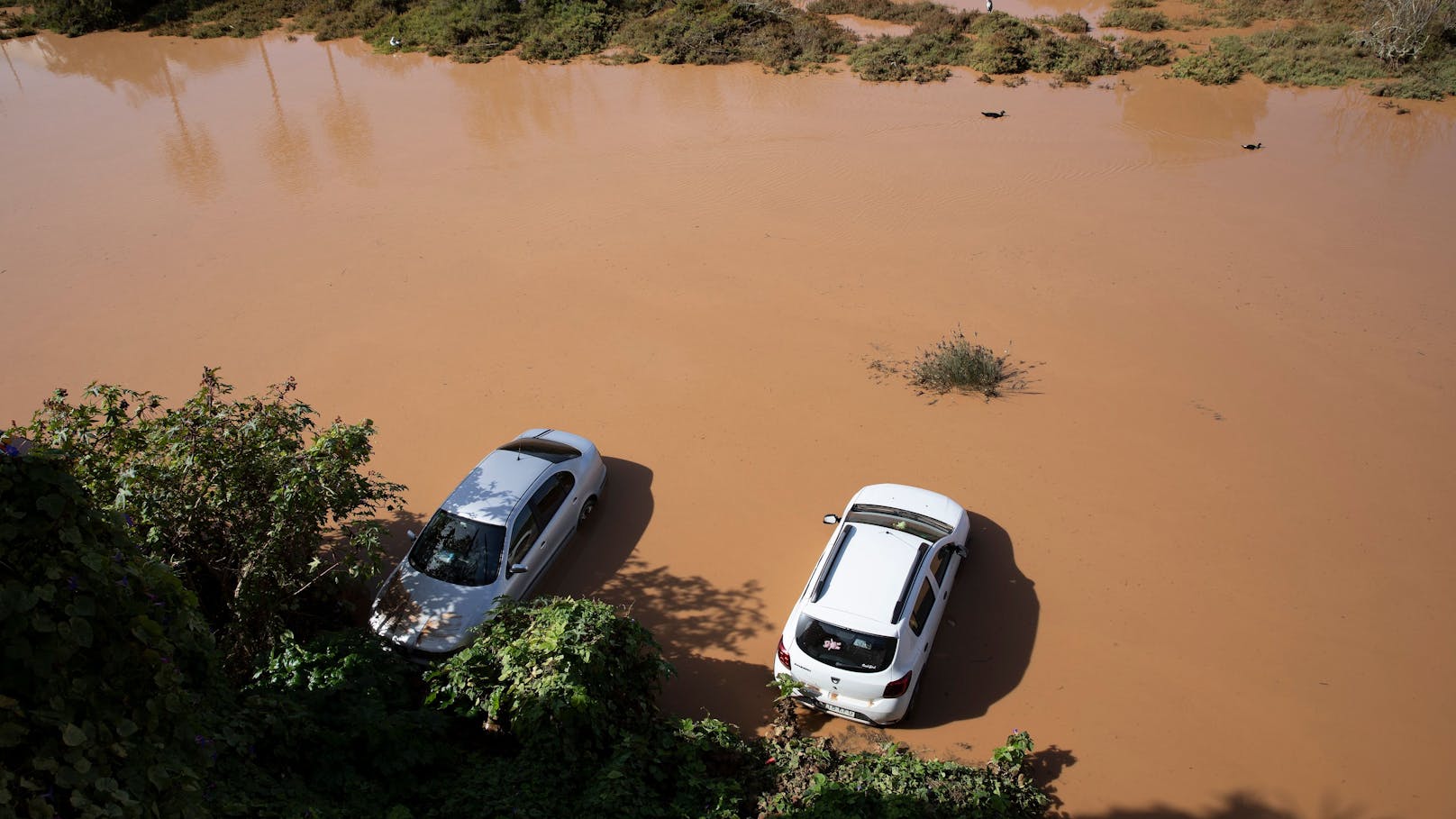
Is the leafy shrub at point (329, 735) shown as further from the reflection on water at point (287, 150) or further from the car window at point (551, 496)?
the reflection on water at point (287, 150)

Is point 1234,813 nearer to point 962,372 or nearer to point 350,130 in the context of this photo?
point 962,372

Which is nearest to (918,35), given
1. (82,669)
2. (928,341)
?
(928,341)

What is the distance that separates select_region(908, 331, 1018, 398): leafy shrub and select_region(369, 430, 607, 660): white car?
4953mm

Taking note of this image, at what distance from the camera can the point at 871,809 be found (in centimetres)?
646

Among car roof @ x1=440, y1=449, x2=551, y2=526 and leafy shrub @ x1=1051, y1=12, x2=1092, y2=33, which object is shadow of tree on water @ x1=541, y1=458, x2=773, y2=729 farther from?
leafy shrub @ x1=1051, y1=12, x2=1092, y2=33

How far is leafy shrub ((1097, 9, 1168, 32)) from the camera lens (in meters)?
27.2

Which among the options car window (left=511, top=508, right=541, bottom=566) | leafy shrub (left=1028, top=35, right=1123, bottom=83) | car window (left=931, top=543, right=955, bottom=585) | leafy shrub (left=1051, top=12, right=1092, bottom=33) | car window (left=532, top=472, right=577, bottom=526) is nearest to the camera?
car window (left=931, top=543, right=955, bottom=585)

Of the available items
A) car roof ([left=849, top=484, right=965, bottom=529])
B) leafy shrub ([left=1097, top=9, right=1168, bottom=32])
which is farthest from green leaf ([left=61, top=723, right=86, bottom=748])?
leafy shrub ([left=1097, top=9, right=1168, bottom=32])

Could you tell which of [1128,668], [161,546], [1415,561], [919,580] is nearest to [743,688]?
[919,580]

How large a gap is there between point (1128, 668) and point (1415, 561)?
144 inches

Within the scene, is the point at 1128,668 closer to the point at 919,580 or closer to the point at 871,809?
the point at 919,580

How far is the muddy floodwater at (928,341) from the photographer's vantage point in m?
8.34

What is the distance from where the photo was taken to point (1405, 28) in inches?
925

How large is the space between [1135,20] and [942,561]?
2550 cm
